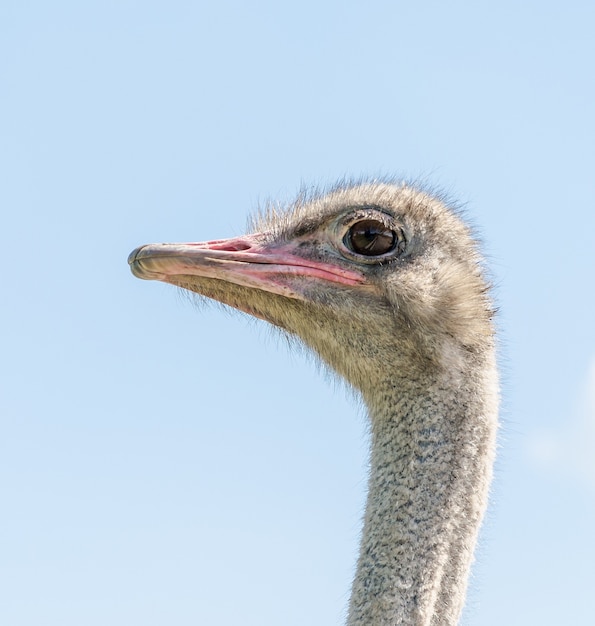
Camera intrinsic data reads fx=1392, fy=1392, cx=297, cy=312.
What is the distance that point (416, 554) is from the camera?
442cm

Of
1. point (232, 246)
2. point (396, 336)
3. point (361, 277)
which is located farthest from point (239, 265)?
point (396, 336)

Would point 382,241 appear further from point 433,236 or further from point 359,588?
point 359,588

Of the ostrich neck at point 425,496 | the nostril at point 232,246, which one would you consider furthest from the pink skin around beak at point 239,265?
the ostrich neck at point 425,496

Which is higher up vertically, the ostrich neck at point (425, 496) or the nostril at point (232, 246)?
the nostril at point (232, 246)

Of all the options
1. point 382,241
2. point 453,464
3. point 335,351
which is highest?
point 382,241

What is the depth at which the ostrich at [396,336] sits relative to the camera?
4.45 meters

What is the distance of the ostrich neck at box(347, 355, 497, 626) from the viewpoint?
4355mm

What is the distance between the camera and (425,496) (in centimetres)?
454

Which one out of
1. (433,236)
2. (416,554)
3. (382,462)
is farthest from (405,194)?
(416,554)

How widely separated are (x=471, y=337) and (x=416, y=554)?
0.86 metres

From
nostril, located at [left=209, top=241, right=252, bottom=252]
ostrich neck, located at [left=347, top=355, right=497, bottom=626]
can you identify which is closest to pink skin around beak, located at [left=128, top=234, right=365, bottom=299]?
nostril, located at [left=209, top=241, right=252, bottom=252]

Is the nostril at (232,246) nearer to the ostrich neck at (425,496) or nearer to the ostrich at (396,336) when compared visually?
the ostrich at (396,336)

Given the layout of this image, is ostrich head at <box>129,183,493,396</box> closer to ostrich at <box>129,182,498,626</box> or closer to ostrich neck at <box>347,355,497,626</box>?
ostrich at <box>129,182,498,626</box>

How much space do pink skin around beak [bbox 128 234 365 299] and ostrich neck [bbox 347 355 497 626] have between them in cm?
50
